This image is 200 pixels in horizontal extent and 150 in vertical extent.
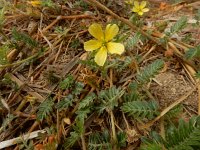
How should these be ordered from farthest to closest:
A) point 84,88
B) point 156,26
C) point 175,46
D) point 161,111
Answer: point 156,26
point 175,46
point 84,88
point 161,111

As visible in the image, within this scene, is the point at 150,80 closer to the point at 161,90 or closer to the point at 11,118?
the point at 161,90

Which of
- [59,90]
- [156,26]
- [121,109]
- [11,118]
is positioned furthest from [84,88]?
[156,26]

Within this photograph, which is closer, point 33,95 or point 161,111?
point 161,111

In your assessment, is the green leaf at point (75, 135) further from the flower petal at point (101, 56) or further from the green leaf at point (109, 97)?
the flower petal at point (101, 56)

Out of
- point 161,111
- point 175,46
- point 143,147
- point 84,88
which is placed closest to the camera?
point 143,147

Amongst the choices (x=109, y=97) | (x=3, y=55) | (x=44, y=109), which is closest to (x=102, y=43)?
(x=109, y=97)

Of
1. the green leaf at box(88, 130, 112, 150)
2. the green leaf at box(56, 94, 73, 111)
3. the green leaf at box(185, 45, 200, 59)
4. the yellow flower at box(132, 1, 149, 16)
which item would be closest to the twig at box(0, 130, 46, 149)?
the green leaf at box(56, 94, 73, 111)

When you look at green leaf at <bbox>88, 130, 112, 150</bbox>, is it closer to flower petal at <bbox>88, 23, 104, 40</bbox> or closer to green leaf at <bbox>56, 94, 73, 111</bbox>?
green leaf at <bbox>56, 94, 73, 111</bbox>

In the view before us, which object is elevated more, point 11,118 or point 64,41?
point 64,41
